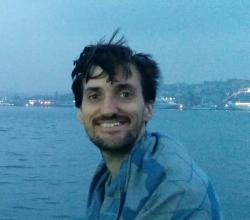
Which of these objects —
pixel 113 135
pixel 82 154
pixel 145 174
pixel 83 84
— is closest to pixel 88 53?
pixel 83 84

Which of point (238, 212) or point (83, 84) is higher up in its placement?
point (83, 84)

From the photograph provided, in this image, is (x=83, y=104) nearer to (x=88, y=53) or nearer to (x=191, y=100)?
(x=88, y=53)

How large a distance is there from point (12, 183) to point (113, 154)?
30.2 metres

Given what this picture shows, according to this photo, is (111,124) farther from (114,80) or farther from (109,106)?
(114,80)

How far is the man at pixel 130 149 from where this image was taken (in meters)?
2.11

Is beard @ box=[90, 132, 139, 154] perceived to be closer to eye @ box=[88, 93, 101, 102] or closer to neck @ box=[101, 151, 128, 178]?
neck @ box=[101, 151, 128, 178]

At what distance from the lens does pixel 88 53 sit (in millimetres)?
2682

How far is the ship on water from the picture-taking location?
575 ft

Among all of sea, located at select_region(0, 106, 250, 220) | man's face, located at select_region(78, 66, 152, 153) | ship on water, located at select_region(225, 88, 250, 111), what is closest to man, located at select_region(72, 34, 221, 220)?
man's face, located at select_region(78, 66, 152, 153)

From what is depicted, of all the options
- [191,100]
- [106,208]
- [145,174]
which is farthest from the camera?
[191,100]

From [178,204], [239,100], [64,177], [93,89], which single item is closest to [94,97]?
[93,89]

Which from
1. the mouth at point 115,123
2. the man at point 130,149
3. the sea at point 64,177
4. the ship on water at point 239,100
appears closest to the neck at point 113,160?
the man at point 130,149

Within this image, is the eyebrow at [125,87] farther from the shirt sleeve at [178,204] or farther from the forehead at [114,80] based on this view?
the shirt sleeve at [178,204]

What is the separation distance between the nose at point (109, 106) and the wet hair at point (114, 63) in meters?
0.09
